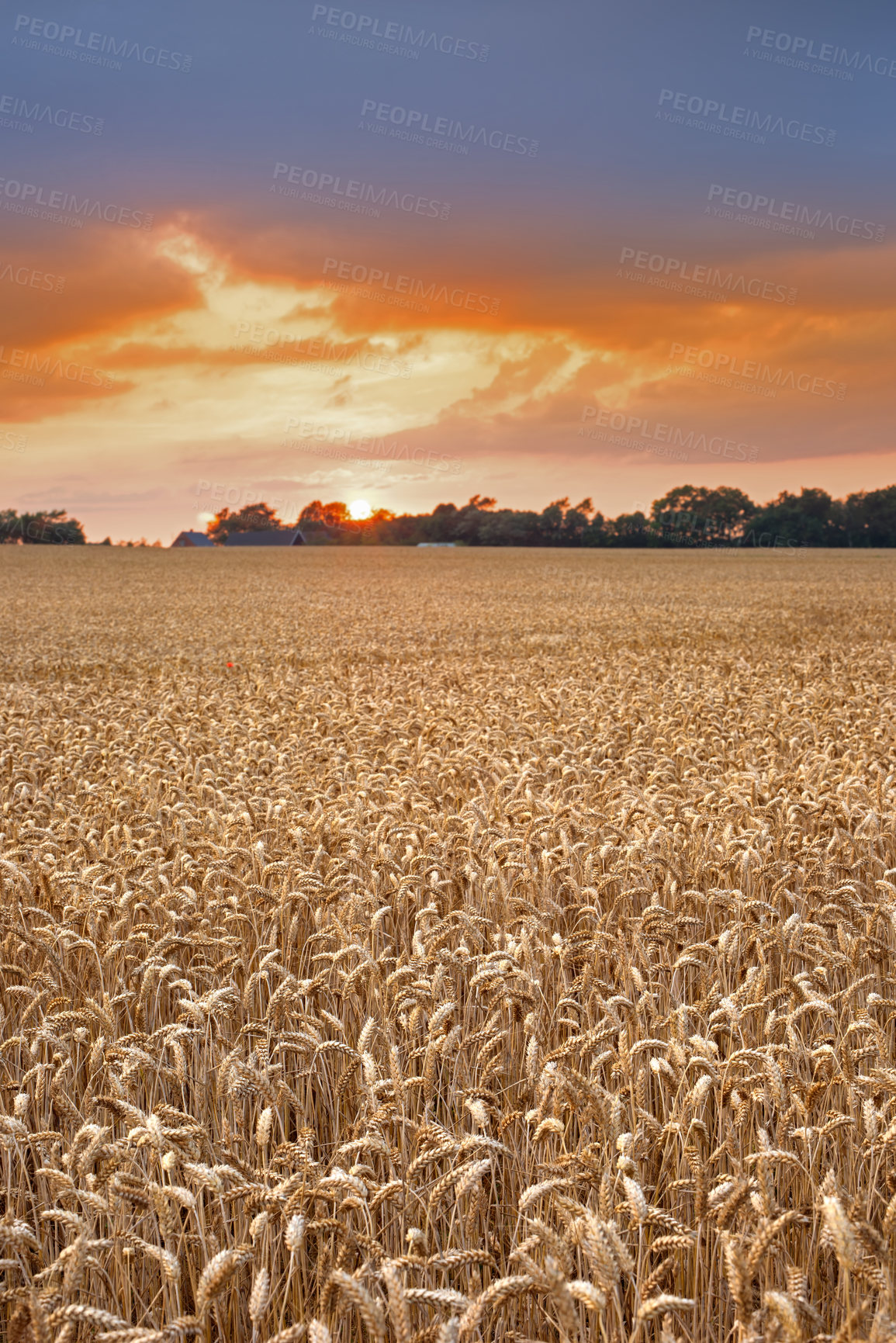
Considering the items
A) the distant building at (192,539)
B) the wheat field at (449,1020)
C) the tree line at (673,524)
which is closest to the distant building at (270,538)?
the tree line at (673,524)

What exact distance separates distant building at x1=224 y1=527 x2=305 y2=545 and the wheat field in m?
115

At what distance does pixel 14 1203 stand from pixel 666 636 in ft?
65.5

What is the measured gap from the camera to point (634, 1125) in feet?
11.0

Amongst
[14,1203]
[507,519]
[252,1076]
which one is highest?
[507,519]

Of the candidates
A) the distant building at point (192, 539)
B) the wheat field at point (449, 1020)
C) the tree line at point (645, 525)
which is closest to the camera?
the wheat field at point (449, 1020)

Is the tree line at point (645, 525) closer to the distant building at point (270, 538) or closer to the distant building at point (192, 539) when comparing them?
the distant building at point (270, 538)

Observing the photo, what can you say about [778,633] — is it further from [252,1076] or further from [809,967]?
[252,1076]

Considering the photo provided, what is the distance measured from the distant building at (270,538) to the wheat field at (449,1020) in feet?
378

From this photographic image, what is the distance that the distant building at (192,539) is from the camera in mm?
145375

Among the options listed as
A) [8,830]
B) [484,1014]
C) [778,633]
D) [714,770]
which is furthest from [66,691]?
[778,633]

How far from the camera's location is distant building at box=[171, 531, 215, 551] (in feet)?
477

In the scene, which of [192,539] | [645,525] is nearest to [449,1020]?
[645,525]

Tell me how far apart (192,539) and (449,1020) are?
496 ft

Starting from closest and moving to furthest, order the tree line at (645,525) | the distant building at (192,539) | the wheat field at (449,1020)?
the wheat field at (449,1020) < the tree line at (645,525) < the distant building at (192,539)
